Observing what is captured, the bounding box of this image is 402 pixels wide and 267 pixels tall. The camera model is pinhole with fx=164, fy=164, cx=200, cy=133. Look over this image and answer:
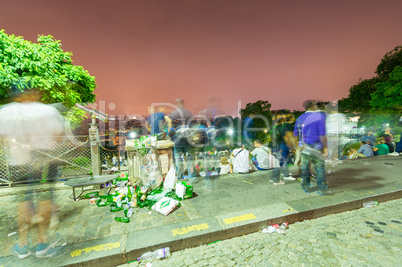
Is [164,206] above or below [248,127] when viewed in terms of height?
below

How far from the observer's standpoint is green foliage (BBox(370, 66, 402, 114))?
16.6 m

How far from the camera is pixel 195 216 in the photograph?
3.26m

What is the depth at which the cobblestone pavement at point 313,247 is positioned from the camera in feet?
7.48

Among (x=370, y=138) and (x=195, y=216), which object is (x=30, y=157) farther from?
(x=370, y=138)

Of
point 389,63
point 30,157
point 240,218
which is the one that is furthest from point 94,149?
point 389,63

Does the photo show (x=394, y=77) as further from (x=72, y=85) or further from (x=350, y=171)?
(x=72, y=85)

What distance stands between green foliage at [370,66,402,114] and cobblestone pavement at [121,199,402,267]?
2153cm

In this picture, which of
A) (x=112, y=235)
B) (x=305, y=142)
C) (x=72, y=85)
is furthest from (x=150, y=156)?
(x=72, y=85)

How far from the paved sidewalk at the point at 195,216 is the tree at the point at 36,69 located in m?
5.84

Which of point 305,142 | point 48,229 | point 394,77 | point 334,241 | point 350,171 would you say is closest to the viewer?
point 334,241

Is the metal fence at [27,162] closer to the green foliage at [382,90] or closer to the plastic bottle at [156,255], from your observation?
the plastic bottle at [156,255]

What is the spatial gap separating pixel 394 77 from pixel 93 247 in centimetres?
2739

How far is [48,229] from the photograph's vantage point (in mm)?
2951

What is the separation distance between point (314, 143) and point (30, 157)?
30.9ft
